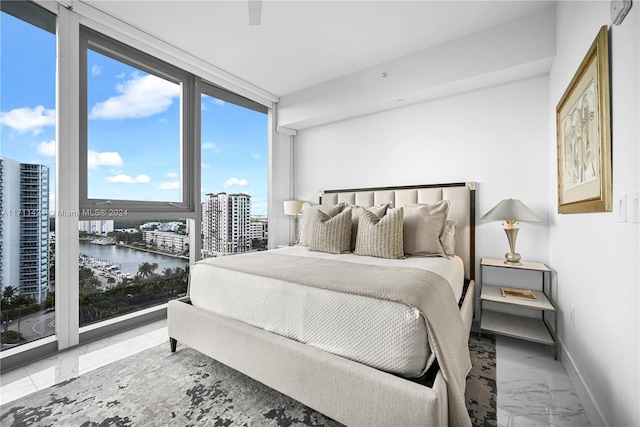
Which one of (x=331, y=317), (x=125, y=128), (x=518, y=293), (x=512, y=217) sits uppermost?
(x=125, y=128)

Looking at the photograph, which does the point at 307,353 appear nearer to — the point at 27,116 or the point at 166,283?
the point at 166,283

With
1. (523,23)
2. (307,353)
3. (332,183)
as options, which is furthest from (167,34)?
(523,23)

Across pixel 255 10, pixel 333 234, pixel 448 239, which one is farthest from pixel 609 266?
pixel 255 10

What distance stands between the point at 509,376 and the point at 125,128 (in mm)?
3829

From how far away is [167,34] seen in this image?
256 cm

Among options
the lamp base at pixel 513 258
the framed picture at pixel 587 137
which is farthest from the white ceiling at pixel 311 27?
the lamp base at pixel 513 258

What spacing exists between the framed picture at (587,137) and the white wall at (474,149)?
1.72ft

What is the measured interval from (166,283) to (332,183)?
2385mm

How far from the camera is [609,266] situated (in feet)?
4.22

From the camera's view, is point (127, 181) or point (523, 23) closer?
point (523, 23)

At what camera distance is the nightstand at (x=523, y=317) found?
2.04 meters

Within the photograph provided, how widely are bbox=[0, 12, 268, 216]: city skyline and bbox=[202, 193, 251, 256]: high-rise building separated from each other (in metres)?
0.13

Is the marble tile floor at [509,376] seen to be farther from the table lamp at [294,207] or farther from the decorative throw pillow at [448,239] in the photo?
the table lamp at [294,207]

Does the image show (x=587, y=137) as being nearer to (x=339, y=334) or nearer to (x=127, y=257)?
(x=339, y=334)
